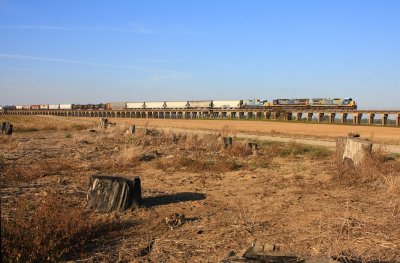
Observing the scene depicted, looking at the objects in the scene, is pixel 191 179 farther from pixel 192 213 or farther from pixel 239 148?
pixel 239 148

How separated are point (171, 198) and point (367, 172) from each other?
5232 mm

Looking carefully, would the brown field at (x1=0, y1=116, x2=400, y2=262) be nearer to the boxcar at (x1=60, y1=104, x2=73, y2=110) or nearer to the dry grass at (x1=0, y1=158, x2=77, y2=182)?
the dry grass at (x1=0, y1=158, x2=77, y2=182)

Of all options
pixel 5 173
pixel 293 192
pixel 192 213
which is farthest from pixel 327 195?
pixel 5 173

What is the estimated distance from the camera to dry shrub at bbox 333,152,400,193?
415 inches

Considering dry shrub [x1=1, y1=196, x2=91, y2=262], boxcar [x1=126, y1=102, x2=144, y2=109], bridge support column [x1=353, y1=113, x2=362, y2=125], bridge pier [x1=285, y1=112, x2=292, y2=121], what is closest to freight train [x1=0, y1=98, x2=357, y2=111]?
boxcar [x1=126, y1=102, x2=144, y2=109]

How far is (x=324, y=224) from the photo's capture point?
699cm

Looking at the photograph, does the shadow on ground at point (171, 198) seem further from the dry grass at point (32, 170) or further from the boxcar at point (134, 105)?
the boxcar at point (134, 105)

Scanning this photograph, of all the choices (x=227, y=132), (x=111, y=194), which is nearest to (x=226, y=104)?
(x=227, y=132)

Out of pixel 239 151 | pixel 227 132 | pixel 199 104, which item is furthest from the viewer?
pixel 199 104

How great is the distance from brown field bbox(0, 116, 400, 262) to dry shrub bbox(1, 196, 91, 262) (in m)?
0.01

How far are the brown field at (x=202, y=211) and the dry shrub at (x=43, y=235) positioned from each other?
0.05 ft

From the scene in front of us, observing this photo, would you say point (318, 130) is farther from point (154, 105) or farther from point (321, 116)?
point (154, 105)

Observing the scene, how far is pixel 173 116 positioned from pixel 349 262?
333 ft

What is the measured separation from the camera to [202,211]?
26.5 ft
